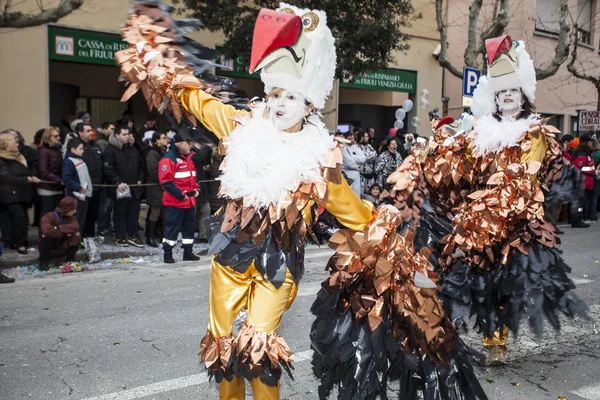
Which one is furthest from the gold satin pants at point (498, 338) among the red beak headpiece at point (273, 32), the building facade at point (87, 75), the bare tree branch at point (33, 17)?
the building facade at point (87, 75)

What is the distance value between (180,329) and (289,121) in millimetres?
2677

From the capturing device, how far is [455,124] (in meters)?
4.71

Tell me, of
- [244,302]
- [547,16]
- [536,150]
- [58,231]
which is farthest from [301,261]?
[547,16]

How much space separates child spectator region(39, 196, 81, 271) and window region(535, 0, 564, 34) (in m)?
17.0

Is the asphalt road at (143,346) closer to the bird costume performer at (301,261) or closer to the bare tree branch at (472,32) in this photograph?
the bird costume performer at (301,261)

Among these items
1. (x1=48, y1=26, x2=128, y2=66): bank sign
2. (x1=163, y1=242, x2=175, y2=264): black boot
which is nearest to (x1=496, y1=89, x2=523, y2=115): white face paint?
(x1=163, y1=242, x2=175, y2=264): black boot

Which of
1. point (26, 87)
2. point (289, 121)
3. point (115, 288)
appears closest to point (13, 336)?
point (115, 288)

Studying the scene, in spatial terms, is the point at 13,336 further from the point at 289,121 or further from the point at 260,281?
the point at 289,121

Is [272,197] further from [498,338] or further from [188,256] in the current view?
[188,256]

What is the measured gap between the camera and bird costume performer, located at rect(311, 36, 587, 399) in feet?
9.66

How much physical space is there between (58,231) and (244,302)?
197 inches

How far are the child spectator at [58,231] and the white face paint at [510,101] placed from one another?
5007mm

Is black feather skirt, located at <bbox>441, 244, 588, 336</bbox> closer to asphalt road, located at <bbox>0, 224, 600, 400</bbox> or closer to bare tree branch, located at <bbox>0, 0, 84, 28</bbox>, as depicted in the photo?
asphalt road, located at <bbox>0, 224, 600, 400</bbox>

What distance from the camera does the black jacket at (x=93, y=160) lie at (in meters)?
8.55
